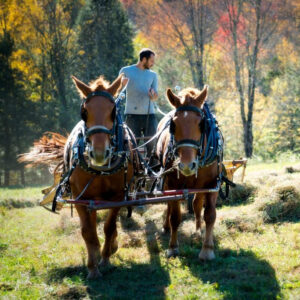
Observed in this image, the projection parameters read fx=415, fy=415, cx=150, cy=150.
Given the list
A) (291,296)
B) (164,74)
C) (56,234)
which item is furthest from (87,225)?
(164,74)

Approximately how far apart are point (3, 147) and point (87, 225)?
18359 millimetres

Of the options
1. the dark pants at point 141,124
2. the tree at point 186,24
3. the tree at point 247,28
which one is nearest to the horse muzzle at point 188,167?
the dark pants at point 141,124

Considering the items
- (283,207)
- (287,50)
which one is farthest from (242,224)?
(287,50)

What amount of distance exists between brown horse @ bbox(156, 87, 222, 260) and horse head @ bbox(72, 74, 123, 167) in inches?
28.7

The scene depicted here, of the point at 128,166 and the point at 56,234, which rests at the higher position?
the point at 128,166

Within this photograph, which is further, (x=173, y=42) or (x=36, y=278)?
(x=173, y=42)

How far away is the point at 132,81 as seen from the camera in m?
6.86

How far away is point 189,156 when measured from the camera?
14.8 ft

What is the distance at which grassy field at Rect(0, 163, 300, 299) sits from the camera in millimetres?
4340

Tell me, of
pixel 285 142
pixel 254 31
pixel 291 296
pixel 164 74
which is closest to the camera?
pixel 291 296

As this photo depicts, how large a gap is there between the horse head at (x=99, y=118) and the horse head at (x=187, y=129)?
A: 725 millimetres

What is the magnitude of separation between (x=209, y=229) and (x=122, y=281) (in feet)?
4.37

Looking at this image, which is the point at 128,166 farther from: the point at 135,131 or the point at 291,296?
the point at 291,296

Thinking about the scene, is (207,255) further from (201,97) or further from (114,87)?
(114,87)
